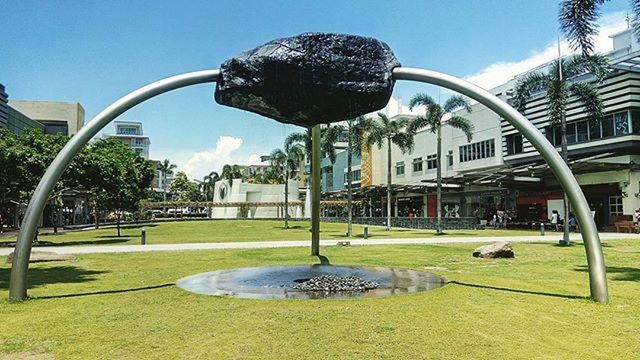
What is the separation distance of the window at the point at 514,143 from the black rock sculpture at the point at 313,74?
41.7m

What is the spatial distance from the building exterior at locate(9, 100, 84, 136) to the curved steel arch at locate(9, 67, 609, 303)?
2826 inches

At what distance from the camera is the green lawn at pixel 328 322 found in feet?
22.3

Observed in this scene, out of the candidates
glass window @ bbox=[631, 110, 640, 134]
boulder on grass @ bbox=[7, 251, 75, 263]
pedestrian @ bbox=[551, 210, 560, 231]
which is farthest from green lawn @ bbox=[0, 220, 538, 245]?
boulder on grass @ bbox=[7, 251, 75, 263]

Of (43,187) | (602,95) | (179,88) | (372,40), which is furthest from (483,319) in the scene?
(602,95)

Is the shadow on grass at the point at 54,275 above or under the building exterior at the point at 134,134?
under

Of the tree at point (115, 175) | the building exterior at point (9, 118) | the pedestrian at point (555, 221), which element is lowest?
the pedestrian at point (555, 221)

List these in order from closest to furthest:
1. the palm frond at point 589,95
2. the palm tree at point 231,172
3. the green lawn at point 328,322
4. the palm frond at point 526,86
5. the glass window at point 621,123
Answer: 1. the green lawn at point 328,322
2. the palm frond at point 589,95
3. the palm frond at point 526,86
4. the glass window at point 621,123
5. the palm tree at point 231,172

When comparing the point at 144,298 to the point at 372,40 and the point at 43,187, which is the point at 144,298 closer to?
the point at 43,187

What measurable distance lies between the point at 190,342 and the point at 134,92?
6.61 metres

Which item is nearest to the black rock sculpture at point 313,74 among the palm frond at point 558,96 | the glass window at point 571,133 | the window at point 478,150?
the palm frond at point 558,96

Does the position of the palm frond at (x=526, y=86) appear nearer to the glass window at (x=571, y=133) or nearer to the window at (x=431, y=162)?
the glass window at (x=571, y=133)

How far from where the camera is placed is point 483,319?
8602 millimetres

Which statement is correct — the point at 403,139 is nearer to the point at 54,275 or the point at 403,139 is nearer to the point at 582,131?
the point at 582,131

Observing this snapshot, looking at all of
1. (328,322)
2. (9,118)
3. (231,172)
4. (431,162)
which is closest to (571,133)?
(431,162)
